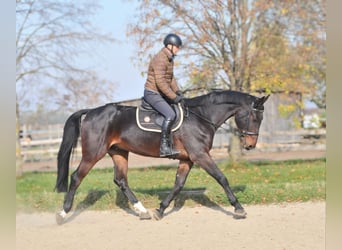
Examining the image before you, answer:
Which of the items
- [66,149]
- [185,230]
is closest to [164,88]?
[66,149]

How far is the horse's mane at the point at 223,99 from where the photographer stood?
299 inches

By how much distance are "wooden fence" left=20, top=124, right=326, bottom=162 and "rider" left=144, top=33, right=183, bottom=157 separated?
14675 mm

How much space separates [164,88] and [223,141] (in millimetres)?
16266

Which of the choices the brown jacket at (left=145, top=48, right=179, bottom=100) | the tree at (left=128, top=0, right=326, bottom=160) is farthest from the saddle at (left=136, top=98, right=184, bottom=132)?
the tree at (left=128, top=0, right=326, bottom=160)

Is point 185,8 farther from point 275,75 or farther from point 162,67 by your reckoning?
point 162,67

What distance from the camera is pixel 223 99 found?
25.1 feet

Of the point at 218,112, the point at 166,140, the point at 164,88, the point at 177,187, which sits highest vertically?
the point at 164,88

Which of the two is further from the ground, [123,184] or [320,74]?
[320,74]

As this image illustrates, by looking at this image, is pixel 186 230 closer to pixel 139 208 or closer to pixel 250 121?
pixel 139 208

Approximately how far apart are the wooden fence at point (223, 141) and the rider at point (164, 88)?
1468 cm

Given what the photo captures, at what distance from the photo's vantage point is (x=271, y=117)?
1006 inches

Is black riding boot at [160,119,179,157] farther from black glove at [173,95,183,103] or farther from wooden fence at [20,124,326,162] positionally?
wooden fence at [20,124,326,162]
